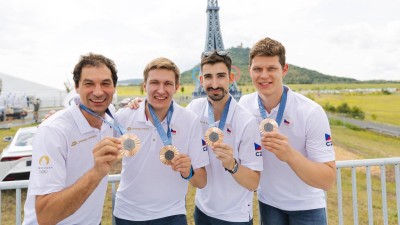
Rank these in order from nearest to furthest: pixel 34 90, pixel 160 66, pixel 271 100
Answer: pixel 160 66 < pixel 271 100 < pixel 34 90

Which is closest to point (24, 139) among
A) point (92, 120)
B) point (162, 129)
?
point (92, 120)

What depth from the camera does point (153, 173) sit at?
10.5 feet

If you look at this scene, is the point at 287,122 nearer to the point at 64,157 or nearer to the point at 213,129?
the point at 213,129

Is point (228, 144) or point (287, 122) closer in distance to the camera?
point (228, 144)

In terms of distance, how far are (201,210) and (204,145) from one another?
80 centimetres

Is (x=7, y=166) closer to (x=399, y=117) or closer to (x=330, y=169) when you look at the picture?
(x=330, y=169)

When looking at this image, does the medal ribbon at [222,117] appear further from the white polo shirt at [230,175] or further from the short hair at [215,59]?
the short hair at [215,59]

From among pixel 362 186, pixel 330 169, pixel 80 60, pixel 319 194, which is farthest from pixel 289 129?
pixel 362 186

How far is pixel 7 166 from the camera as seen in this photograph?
26.9ft

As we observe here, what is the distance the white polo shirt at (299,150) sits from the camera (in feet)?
10.9

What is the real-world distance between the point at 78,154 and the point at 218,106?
1542 millimetres

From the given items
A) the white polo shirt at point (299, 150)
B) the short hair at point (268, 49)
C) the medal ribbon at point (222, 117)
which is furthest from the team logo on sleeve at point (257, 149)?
the short hair at point (268, 49)

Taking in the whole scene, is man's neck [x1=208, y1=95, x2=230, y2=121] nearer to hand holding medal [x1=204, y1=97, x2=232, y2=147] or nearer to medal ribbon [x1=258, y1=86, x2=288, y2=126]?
hand holding medal [x1=204, y1=97, x2=232, y2=147]

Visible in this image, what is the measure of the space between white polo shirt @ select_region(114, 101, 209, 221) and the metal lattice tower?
51.5 meters
